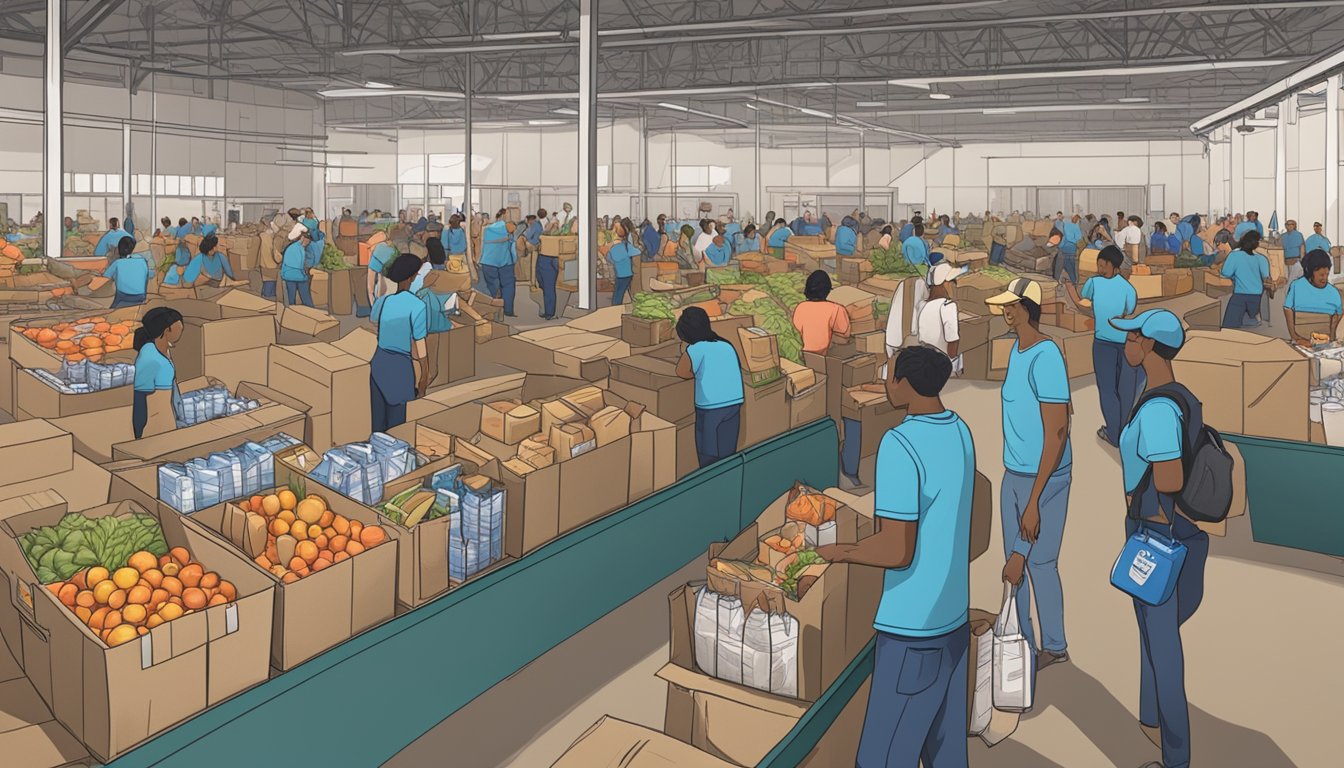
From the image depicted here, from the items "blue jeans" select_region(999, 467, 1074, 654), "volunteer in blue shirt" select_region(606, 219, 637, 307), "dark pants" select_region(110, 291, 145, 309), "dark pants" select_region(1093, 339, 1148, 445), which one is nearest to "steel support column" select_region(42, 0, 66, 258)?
"dark pants" select_region(110, 291, 145, 309)

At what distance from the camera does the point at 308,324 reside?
33.8 ft

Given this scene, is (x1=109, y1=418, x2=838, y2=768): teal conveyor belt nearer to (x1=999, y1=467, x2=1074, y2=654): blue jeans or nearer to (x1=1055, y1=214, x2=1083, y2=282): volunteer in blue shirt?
(x1=999, y1=467, x2=1074, y2=654): blue jeans

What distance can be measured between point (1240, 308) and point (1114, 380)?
7.35 meters

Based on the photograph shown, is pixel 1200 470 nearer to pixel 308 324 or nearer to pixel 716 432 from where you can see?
pixel 716 432

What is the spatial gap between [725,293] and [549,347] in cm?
297

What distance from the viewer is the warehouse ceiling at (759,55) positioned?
661 inches

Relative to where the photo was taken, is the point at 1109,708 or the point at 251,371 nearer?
the point at 1109,708

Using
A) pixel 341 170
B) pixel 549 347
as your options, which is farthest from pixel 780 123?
pixel 549 347

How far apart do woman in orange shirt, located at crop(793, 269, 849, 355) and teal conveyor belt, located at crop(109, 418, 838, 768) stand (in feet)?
6.41

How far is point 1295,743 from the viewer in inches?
169

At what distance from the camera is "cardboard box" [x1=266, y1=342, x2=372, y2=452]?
782 cm

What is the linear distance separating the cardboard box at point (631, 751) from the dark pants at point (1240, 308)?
12976 millimetres

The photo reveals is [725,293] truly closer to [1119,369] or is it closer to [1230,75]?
[1119,369]

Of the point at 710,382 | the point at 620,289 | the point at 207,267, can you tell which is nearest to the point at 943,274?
the point at 710,382
